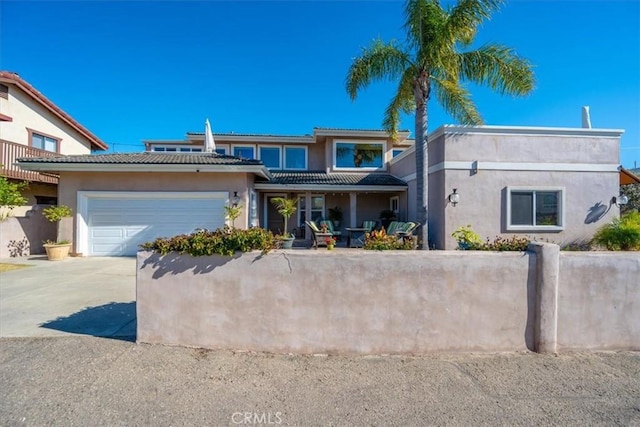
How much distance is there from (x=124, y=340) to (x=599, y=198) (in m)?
14.3

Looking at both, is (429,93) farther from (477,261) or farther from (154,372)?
(154,372)

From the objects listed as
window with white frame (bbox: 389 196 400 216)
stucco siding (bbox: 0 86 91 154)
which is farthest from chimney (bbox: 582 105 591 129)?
stucco siding (bbox: 0 86 91 154)

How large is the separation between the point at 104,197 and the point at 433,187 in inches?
510

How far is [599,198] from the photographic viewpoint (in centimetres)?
995

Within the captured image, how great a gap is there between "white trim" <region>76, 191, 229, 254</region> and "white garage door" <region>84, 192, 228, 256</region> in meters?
0.04

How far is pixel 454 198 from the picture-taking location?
9.62 metres

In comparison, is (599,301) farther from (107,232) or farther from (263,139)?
(263,139)

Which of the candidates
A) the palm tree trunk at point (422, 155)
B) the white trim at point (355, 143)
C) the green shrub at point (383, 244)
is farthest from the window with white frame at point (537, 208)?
the white trim at point (355, 143)

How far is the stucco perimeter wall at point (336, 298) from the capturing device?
13.2 ft

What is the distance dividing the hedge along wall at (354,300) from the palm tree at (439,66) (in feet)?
15.7

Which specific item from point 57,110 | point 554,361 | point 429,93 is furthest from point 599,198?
point 57,110

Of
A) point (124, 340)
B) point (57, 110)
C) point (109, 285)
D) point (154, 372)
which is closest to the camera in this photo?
point (154, 372)

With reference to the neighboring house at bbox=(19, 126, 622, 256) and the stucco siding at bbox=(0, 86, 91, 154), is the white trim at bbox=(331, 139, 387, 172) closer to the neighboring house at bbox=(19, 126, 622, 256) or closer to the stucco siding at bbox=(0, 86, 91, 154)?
the neighboring house at bbox=(19, 126, 622, 256)

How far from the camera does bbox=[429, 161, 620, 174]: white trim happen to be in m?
9.79
